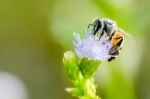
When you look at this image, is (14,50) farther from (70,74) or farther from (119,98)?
(70,74)

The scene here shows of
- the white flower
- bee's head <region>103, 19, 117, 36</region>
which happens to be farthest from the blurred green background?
the white flower

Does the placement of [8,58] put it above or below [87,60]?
above

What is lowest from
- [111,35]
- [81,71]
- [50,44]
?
[81,71]

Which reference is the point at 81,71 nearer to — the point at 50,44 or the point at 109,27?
the point at 109,27

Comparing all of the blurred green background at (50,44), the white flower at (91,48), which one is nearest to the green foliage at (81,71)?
the white flower at (91,48)

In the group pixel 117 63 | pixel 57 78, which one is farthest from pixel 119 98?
pixel 57 78

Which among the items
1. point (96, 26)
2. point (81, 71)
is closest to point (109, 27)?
point (96, 26)

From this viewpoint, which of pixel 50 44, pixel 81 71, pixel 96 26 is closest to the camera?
pixel 81 71
